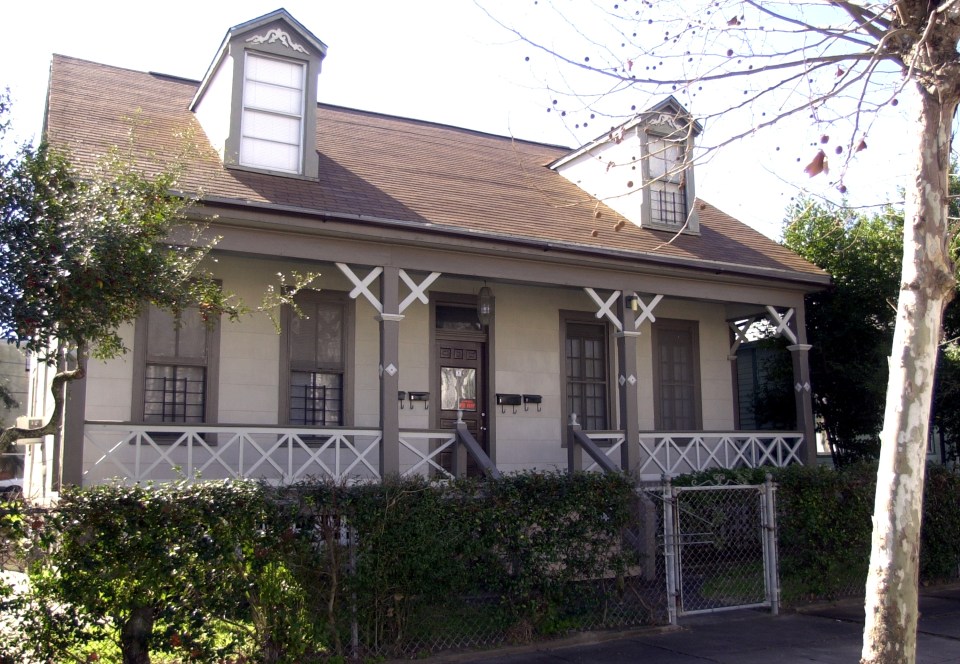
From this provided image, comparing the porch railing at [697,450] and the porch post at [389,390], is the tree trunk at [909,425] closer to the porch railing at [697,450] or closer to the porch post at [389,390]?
the porch post at [389,390]

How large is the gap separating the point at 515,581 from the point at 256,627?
236 cm

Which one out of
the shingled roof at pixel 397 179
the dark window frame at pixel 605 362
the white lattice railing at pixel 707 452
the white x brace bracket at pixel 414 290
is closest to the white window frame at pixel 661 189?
the shingled roof at pixel 397 179

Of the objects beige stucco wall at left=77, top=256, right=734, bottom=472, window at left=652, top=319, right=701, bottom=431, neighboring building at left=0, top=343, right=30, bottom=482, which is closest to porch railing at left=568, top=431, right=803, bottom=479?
window at left=652, top=319, right=701, bottom=431

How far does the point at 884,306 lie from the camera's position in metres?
14.4

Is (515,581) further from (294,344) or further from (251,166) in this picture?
(251,166)

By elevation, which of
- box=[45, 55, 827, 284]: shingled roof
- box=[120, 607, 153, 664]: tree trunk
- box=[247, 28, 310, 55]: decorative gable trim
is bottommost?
box=[120, 607, 153, 664]: tree trunk

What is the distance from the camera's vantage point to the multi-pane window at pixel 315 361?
38.3 feet

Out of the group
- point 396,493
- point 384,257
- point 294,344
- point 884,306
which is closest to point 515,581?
point 396,493

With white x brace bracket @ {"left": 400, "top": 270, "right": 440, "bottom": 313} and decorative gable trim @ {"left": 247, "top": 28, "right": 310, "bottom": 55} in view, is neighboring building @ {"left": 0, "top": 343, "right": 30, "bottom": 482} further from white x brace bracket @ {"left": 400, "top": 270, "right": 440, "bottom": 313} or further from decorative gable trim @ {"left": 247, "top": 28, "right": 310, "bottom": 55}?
white x brace bracket @ {"left": 400, "top": 270, "right": 440, "bottom": 313}

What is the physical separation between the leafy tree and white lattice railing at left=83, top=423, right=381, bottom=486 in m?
8.11

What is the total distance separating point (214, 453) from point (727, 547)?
19.0 ft

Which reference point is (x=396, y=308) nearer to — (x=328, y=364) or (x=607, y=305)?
(x=328, y=364)

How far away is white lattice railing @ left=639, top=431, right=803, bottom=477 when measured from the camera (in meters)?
12.9

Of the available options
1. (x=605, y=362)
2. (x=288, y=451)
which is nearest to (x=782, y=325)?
(x=605, y=362)
